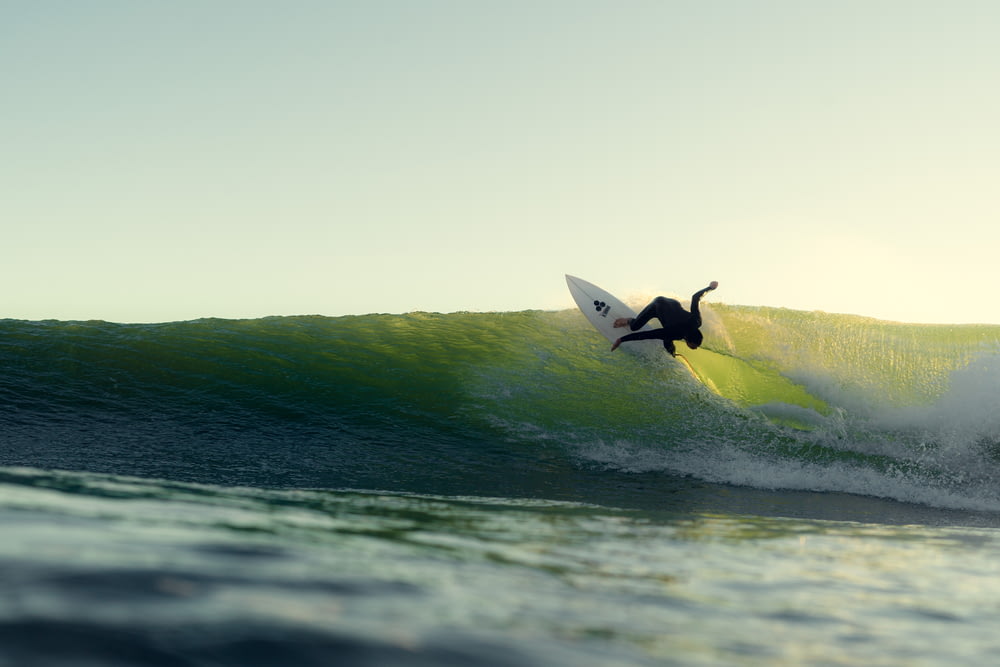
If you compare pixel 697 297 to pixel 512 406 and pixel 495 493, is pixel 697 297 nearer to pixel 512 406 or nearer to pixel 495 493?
pixel 512 406

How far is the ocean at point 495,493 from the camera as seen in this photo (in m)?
1.72

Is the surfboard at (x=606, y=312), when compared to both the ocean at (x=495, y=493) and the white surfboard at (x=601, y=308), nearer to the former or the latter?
the white surfboard at (x=601, y=308)

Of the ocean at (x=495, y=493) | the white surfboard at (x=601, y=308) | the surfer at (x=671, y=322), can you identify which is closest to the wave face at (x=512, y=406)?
the ocean at (x=495, y=493)

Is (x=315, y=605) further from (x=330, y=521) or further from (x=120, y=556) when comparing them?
(x=330, y=521)

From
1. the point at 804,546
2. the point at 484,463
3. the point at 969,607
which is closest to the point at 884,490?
the point at 484,463

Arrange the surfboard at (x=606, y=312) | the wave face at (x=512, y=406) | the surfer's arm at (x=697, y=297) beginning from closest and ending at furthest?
the wave face at (x=512, y=406) → the surfer's arm at (x=697, y=297) → the surfboard at (x=606, y=312)

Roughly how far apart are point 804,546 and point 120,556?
307cm

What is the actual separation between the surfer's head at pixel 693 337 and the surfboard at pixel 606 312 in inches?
25.1

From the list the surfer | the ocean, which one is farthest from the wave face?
the surfer

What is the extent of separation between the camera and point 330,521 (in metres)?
3.41

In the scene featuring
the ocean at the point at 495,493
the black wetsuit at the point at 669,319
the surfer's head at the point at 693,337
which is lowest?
the ocean at the point at 495,493

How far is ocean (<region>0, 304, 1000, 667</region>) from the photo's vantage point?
1723 millimetres

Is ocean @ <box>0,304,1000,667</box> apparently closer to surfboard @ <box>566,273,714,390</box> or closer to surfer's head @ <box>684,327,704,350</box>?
surfboard @ <box>566,273,714,390</box>

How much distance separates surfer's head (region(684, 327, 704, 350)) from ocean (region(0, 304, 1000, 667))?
0.62 metres
